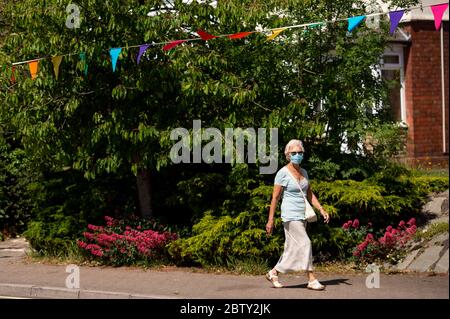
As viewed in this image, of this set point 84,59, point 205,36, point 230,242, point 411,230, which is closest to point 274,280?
point 230,242

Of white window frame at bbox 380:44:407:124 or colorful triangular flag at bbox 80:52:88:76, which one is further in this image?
white window frame at bbox 380:44:407:124

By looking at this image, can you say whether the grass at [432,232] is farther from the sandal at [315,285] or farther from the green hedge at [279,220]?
the sandal at [315,285]

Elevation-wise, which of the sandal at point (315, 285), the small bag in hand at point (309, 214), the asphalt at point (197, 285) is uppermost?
the small bag in hand at point (309, 214)

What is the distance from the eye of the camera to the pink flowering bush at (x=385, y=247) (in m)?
10.5

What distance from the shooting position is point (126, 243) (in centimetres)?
1152

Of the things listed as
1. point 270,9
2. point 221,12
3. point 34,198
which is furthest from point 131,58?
point 34,198

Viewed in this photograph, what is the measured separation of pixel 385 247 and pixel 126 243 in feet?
13.1

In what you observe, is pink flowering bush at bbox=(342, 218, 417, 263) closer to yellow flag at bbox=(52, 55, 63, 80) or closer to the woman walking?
the woman walking

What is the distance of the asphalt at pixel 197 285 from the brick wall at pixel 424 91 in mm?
8236

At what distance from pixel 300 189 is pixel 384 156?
11.7 ft

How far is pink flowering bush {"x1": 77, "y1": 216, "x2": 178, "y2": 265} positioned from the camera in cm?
1134

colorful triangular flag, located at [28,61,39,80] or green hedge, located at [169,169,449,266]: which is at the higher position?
colorful triangular flag, located at [28,61,39,80]

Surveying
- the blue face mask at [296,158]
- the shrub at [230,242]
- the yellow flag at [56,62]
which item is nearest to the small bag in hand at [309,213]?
the blue face mask at [296,158]

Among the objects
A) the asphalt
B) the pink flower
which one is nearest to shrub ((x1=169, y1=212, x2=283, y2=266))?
the asphalt
